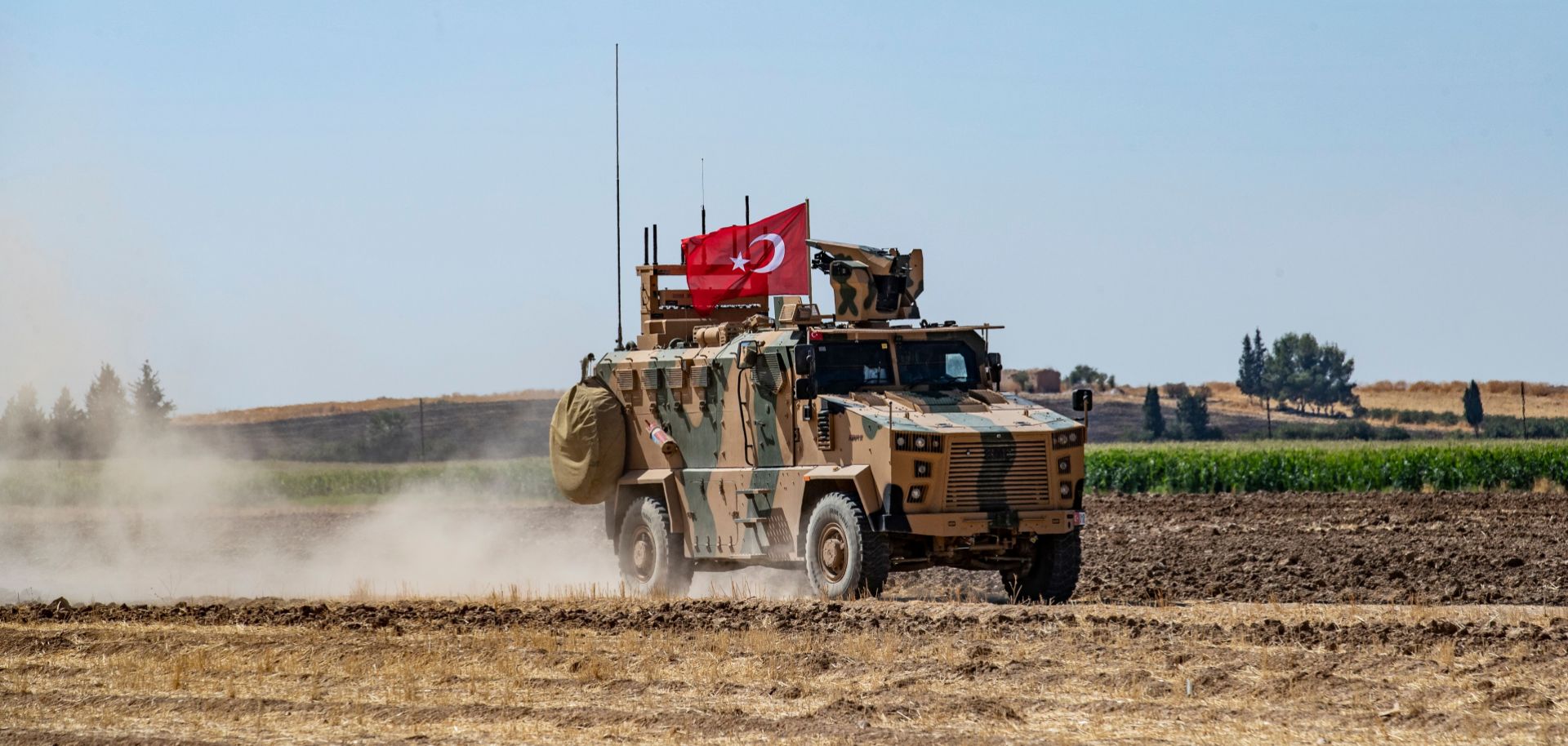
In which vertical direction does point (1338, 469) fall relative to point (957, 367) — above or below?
below

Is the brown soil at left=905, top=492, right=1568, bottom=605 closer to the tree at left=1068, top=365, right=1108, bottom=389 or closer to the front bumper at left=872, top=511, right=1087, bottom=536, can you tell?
the front bumper at left=872, top=511, right=1087, bottom=536

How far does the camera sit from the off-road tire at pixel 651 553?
881 inches

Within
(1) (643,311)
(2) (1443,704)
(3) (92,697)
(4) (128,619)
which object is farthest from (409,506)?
(2) (1443,704)

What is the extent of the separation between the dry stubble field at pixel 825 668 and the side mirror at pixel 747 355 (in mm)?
2483

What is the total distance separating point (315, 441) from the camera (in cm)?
7450

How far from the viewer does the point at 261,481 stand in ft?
175

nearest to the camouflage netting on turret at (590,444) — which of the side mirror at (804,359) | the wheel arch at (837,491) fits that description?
the wheel arch at (837,491)

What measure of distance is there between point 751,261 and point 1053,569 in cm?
609

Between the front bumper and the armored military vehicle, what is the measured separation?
0.06 feet

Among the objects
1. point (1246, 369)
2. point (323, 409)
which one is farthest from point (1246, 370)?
point (323, 409)

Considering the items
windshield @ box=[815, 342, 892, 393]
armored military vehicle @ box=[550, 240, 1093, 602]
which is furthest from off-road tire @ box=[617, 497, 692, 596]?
windshield @ box=[815, 342, 892, 393]

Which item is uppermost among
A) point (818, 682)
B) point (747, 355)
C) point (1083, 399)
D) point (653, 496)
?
point (747, 355)

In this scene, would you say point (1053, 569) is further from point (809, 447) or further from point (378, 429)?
point (378, 429)

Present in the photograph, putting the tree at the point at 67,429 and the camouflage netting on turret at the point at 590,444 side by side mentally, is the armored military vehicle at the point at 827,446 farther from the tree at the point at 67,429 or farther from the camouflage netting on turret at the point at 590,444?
the tree at the point at 67,429
